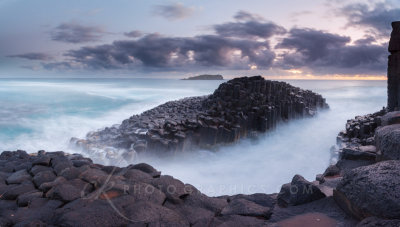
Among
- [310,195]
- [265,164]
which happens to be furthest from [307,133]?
[310,195]

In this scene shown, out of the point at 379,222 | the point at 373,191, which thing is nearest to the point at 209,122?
the point at 373,191

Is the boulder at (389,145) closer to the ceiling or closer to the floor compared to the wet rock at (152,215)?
closer to the ceiling

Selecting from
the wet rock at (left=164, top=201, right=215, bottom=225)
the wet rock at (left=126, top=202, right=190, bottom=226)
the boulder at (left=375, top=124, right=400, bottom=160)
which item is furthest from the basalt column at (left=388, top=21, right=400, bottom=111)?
the wet rock at (left=126, top=202, right=190, bottom=226)

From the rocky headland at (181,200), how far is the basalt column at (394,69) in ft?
16.9

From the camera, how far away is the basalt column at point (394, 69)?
755 cm

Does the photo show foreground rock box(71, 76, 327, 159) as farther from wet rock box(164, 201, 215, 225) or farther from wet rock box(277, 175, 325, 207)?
wet rock box(277, 175, 325, 207)

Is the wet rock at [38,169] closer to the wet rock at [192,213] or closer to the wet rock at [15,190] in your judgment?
the wet rock at [15,190]

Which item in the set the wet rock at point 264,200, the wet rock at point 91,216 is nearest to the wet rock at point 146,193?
the wet rock at point 91,216

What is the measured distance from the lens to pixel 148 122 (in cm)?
901

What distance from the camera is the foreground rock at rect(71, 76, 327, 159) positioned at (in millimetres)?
7820

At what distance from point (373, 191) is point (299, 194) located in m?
0.78

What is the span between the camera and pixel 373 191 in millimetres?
2000

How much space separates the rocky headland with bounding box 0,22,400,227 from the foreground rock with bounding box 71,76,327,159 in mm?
3812

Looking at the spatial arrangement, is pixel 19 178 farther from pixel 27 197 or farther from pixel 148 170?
pixel 148 170
